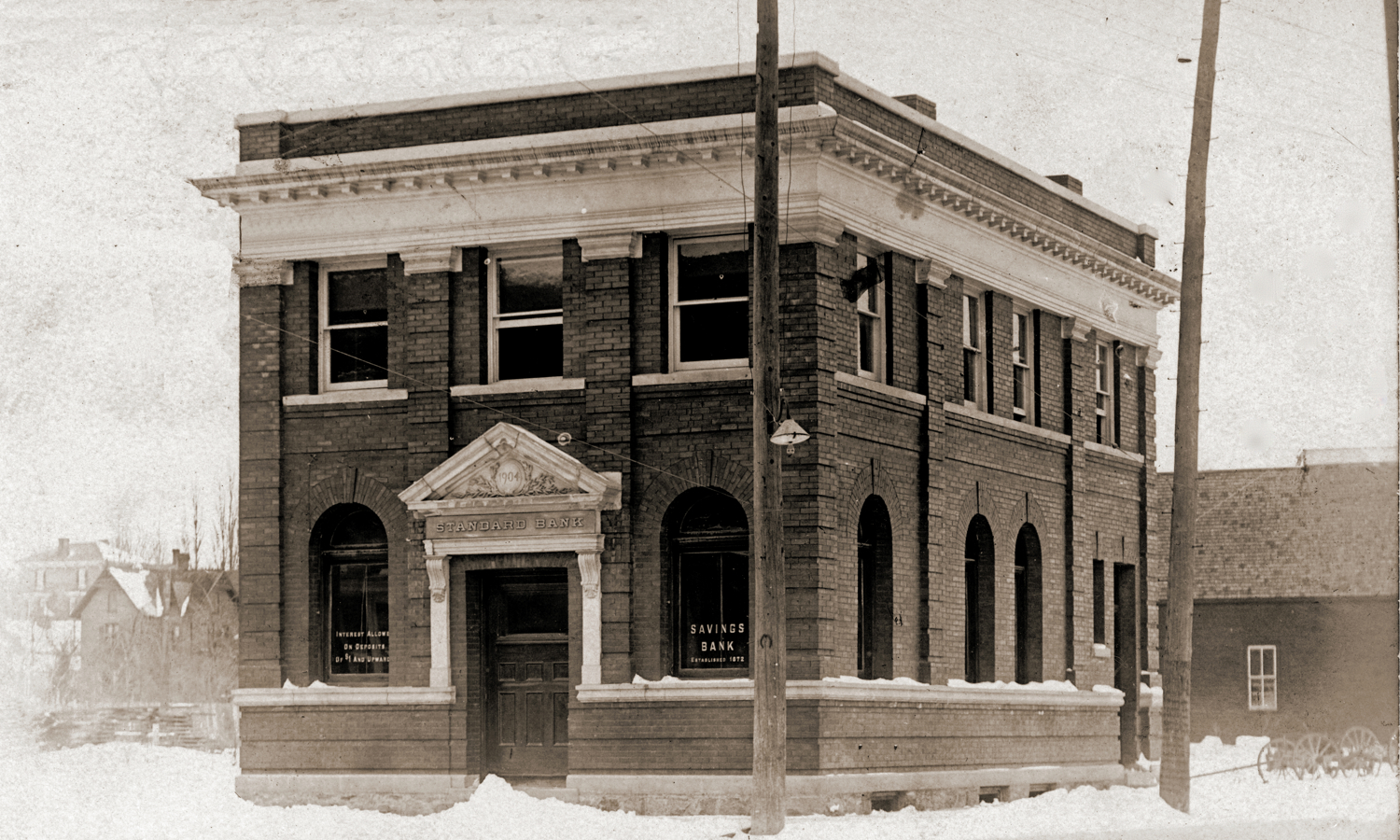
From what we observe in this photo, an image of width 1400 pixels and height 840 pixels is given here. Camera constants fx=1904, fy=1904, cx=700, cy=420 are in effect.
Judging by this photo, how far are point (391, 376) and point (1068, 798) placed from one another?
10.7 meters

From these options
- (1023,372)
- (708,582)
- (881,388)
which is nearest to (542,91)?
(881,388)

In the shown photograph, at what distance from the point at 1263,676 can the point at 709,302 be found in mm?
22123

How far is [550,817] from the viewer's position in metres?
22.5

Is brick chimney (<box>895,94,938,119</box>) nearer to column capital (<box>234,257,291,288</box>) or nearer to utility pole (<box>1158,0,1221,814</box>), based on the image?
utility pole (<box>1158,0,1221,814</box>)

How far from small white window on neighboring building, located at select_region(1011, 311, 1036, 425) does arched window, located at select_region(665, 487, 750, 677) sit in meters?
7.58

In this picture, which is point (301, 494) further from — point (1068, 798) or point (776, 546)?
point (1068, 798)

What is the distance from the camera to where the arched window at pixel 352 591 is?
25453 millimetres

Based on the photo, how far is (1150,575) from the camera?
34.0 m

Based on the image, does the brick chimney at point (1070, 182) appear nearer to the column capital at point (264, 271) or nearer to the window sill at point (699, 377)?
the window sill at point (699, 377)

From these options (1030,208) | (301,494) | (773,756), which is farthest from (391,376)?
(1030,208)

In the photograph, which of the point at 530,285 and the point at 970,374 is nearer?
the point at 530,285

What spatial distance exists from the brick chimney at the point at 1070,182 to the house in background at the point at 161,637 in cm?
1893

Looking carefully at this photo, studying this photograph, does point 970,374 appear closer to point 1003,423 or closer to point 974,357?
point 974,357

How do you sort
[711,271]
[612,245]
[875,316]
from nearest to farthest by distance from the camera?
1. [711,271]
2. [612,245]
3. [875,316]
